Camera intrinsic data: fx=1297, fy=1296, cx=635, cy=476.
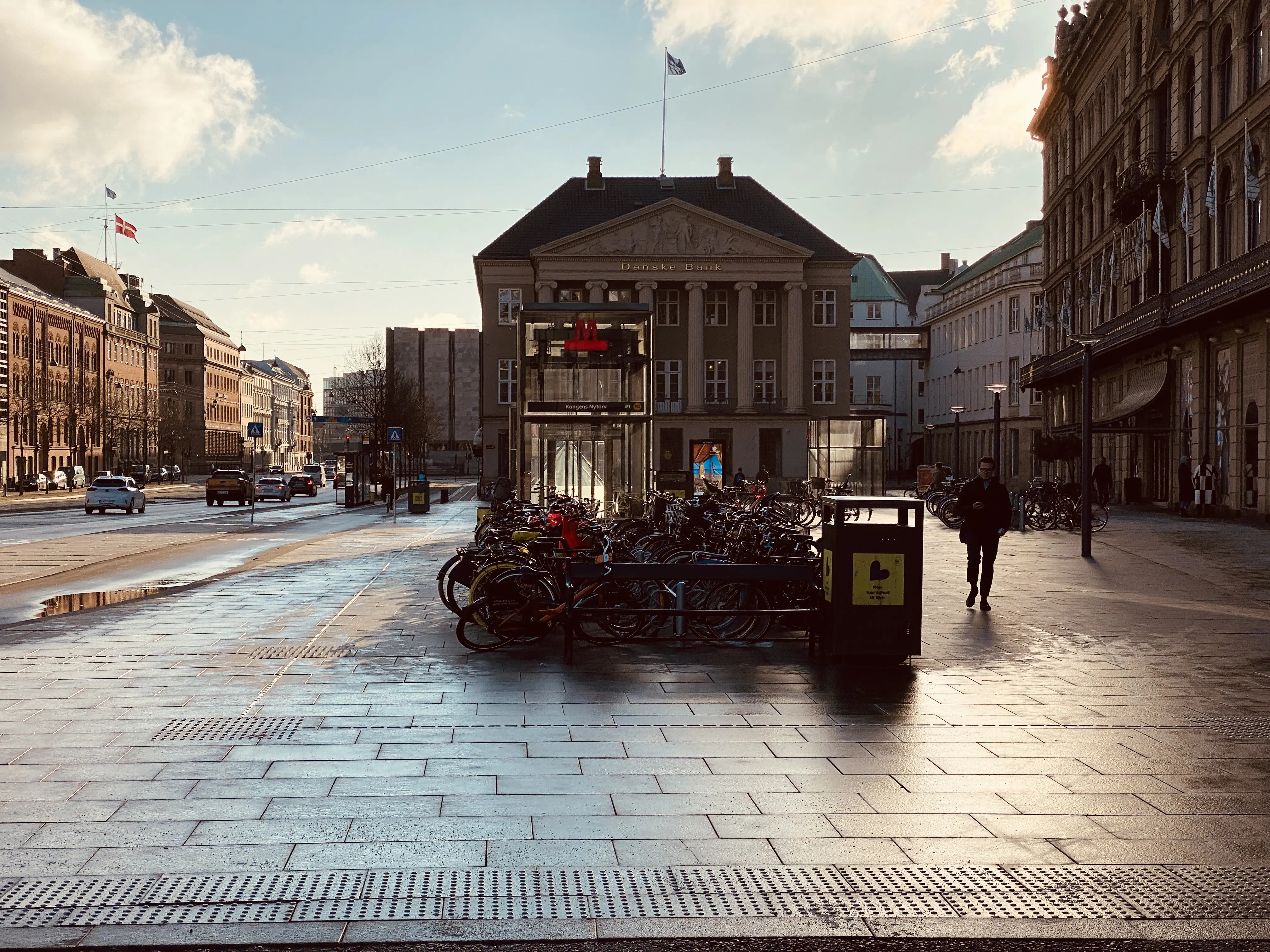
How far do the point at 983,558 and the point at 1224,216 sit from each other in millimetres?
23270

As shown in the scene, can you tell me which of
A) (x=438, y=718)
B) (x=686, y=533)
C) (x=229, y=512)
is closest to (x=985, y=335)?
(x=229, y=512)

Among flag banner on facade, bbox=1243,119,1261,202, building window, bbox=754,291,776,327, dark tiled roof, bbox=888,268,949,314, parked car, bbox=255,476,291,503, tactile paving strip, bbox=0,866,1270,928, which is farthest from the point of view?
dark tiled roof, bbox=888,268,949,314

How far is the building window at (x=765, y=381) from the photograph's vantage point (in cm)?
7431

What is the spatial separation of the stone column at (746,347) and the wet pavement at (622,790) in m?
60.8

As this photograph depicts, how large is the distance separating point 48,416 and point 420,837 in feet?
302

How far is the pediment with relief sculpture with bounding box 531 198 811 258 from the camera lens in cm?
7244

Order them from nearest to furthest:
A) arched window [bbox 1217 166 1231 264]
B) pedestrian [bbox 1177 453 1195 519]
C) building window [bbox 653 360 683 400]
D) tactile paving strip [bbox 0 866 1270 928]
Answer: tactile paving strip [bbox 0 866 1270 928]
arched window [bbox 1217 166 1231 264]
pedestrian [bbox 1177 453 1195 519]
building window [bbox 653 360 683 400]

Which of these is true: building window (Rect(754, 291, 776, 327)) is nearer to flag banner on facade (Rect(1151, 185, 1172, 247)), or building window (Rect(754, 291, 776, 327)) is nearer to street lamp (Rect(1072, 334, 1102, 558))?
flag banner on facade (Rect(1151, 185, 1172, 247))

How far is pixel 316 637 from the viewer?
12.5 metres

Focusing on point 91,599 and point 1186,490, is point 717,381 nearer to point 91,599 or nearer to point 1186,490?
point 1186,490

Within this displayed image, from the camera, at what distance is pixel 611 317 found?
24.2m

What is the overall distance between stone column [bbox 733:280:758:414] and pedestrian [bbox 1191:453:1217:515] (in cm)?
3931

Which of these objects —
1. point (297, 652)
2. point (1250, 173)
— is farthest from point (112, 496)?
point (297, 652)

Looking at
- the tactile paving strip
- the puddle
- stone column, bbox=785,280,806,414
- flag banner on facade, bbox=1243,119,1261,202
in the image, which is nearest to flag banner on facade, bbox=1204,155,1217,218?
flag banner on facade, bbox=1243,119,1261,202
